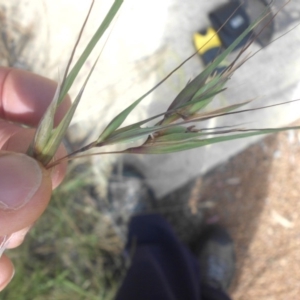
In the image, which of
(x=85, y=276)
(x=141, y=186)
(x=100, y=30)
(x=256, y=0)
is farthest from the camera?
(x=141, y=186)

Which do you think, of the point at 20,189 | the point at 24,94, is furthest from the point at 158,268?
the point at 20,189

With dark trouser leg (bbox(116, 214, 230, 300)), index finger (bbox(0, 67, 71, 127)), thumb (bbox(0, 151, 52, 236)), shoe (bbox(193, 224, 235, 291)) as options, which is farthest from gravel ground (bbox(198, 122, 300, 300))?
thumb (bbox(0, 151, 52, 236))

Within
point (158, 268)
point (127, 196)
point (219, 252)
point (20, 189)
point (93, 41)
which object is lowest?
point (219, 252)

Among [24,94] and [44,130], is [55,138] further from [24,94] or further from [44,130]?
[24,94]

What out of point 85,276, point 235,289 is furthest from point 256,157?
point 85,276

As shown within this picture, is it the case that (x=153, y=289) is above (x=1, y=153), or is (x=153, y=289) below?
below

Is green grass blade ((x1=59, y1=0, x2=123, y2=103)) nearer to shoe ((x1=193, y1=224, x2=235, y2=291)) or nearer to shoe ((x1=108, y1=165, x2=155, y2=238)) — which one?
shoe ((x1=108, y1=165, x2=155, y2=238))

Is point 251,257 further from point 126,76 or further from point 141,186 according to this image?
point 126,76
